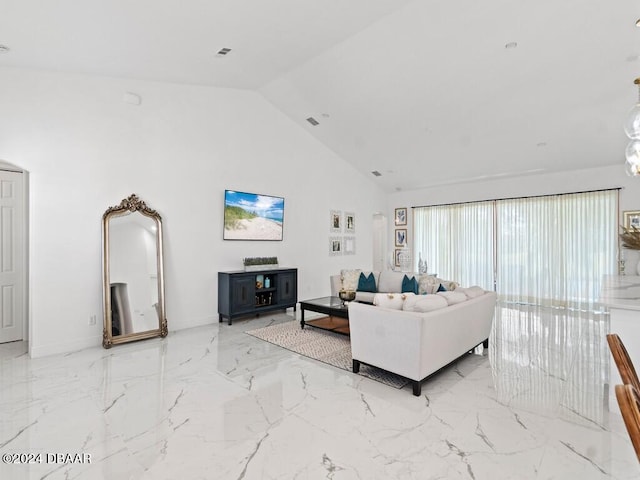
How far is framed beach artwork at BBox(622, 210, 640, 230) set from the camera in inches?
231

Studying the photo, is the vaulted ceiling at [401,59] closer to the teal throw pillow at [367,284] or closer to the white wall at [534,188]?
the white wall at [534,188]

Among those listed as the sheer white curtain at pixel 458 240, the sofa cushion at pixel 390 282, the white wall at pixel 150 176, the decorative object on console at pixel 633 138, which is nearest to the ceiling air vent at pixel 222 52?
the white wall at pixel 150 176

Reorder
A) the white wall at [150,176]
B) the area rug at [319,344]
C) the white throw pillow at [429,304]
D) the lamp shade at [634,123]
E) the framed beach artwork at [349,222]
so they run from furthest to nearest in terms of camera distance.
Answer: the framed beach artwork at [349,222] < the white wall at [150,176] < the area rug at [319,344] < the white throw pillow at [429,304] < the lamp shade at [634,123]

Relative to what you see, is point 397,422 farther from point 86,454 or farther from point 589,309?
point 589,309

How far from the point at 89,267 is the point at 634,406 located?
5.08 meters

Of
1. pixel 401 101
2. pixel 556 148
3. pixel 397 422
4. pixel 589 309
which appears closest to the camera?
pixel 397 422

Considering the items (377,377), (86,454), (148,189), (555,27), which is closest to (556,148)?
(555,27)

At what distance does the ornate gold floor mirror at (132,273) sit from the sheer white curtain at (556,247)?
664cm

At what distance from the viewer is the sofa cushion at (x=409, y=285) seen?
5355mm

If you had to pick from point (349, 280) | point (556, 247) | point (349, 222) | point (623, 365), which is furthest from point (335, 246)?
point (623, 365)

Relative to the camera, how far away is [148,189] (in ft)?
16.0

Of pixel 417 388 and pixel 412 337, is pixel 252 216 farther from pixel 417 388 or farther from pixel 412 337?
pixel 417 388

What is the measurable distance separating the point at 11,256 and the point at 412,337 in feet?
17.0

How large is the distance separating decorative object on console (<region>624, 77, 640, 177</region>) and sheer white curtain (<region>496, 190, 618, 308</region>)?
3.66 meters
